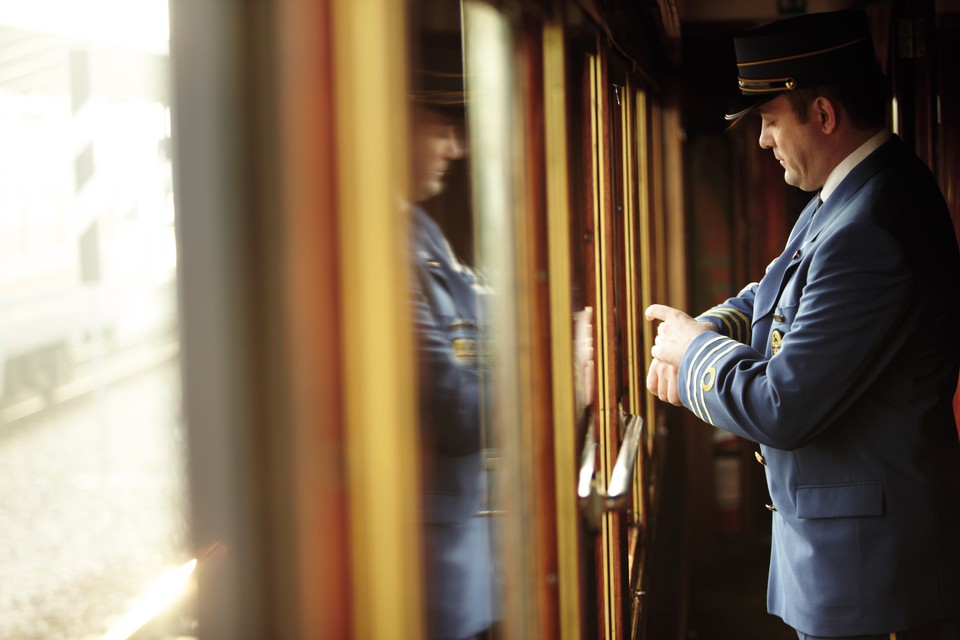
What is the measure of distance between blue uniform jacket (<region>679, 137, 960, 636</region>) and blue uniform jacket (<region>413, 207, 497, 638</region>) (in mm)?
632

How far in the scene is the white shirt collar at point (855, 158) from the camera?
1595 millimetres

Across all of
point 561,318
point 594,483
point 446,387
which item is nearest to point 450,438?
point 446,387

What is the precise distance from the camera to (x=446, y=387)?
2.59ft

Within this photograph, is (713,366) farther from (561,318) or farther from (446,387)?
(446,387)

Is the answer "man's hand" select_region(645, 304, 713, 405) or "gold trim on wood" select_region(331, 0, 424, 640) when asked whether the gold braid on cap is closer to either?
"man's hand" select_region(645, 304, 713, 405)

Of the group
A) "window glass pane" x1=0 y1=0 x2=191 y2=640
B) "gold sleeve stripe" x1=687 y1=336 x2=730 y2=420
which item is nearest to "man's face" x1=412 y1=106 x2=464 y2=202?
"gold sleeve stripe" x1=687 y1=336 x2=730 y2=420

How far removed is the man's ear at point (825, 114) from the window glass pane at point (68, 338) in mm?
2845

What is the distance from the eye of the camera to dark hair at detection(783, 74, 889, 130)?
1.63m

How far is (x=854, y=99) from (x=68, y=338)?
909 centimetres

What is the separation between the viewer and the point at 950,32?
2.95 m

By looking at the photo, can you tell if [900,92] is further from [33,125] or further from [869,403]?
[33,125]

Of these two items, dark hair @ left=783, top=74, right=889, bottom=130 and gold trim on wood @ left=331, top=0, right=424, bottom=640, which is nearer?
gold trim on wood @ left=331, top=0, right=424, bottom=640

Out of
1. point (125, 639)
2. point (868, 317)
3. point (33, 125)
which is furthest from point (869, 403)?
point (33, 125)

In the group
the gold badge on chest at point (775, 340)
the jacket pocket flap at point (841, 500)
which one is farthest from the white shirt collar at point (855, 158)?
the jacket pocket flap at point (841, 500)
